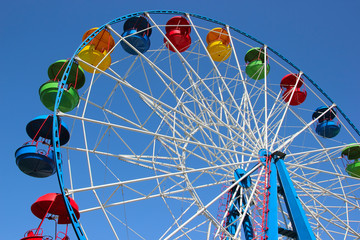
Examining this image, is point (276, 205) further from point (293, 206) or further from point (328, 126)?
point (328, 126)

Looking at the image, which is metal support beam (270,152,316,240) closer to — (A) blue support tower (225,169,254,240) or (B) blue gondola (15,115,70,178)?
(A) blue support tower (225,169,254,240)

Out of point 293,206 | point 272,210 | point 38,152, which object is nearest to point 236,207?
point 272,210

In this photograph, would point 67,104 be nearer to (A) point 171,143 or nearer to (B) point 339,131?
(A) point 171,143

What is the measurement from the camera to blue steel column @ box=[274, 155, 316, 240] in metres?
9.40

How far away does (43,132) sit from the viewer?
34.4 ft

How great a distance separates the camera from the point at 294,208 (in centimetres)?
1002

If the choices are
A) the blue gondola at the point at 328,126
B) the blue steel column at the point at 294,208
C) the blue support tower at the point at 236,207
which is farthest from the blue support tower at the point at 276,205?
the blue gondola at the point at 328,126

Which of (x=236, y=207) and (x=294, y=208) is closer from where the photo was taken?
(x=294, y=208)

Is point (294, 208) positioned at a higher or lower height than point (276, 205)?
lower

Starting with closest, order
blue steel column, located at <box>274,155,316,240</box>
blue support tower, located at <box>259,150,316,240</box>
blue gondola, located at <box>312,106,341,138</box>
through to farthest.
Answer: blue steel column, located at <box>274,155,316,240</box> → blue support tower, located at <box>259,150,316,240</box> → blue gondola, located at <box>312,106,341,138</box>

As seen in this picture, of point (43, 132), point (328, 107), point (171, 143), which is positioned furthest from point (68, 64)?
point (328, 107)

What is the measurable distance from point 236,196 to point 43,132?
6.74m

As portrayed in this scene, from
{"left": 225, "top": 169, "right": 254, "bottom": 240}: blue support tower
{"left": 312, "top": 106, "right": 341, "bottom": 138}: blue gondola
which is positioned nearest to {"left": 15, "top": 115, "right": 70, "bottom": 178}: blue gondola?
{"left": 225, "top": 169, "right": 254, "bottom": 240}: blue support tower

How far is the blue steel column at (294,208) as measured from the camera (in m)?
9.40
